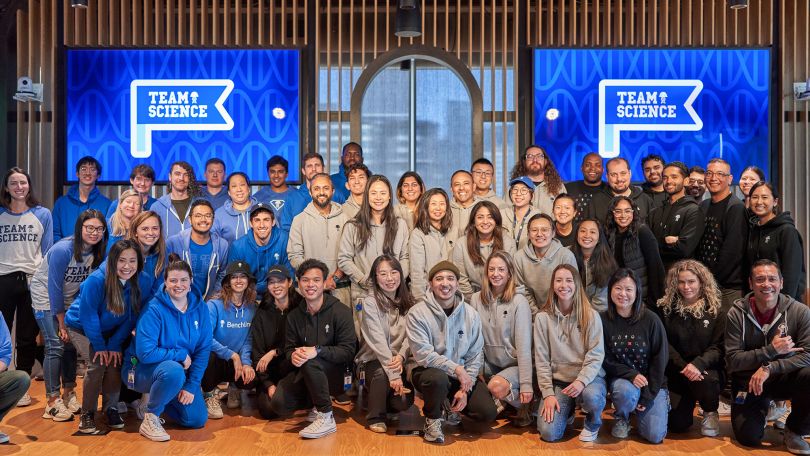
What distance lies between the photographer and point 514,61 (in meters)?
7.16

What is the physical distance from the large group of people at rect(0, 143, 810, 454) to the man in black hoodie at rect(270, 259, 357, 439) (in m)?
0.01

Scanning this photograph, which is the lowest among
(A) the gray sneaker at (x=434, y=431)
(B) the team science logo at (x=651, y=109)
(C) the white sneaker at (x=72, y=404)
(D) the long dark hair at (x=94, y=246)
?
(A) the gray sneaker at (x=434, y=431)

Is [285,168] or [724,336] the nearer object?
[724,336]

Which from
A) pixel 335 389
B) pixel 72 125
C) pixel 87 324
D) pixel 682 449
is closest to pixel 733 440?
pixel 682 449

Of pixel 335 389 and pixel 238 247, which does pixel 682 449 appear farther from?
pixel 238 247

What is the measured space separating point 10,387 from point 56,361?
75 cm

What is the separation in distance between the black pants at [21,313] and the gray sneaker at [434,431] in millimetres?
2677

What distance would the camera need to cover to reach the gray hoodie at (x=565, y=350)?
454cm

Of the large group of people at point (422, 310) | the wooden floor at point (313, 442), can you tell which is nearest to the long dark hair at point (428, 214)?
the large group of people at point (422, 310)

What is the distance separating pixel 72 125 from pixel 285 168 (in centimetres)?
196

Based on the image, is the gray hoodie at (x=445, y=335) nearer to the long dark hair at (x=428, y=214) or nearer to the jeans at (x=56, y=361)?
the long dark hair at (x=428, y=214)

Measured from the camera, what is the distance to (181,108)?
6.95m

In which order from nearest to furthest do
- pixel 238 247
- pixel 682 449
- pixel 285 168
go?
1. pixel 682 449
2. pixel 238 247
3. pixel 285 168

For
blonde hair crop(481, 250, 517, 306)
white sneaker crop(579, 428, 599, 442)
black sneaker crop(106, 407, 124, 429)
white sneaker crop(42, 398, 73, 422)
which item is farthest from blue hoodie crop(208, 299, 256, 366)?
white sneaker crop(579, 428, 599, 442)
